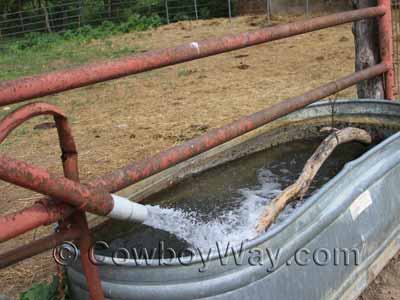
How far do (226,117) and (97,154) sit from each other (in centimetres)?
119

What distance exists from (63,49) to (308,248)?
9711 millimetres

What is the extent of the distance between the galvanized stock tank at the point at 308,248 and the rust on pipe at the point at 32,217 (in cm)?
32

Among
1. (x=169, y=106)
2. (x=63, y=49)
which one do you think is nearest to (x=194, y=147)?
(x=169, y=106)

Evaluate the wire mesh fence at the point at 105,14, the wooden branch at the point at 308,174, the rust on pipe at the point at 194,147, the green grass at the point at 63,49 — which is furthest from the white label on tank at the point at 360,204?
the wire mesh fence at the point at 105,14

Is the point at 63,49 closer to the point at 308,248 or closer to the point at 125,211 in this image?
the point at 308,248

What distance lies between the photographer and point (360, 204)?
7.07 ft

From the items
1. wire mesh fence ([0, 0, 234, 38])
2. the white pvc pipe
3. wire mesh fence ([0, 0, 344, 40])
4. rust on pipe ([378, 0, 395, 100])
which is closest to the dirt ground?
rust on pipe ([378, 0, 395, 100])

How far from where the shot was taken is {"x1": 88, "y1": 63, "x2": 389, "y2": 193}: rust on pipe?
5.25 feet

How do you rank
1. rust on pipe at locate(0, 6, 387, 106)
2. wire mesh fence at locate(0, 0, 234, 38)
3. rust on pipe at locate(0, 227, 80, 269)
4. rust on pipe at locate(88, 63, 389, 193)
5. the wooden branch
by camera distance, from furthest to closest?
wire mesh fence at locate(0, 0, 234, 38)
the wooden branch
rust on pipe at locate(88, 63, 389, 193)
rust on pipe at locate(0, 227, 80, 269)
rust on pipe at locate(0, 6, 387, 106)

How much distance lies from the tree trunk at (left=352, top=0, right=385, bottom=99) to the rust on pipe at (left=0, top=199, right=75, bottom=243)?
7.51 ft

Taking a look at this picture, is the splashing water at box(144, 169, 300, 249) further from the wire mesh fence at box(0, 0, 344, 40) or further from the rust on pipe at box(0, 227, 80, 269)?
the wire mesh fence at box(0, 0, 344, 40)

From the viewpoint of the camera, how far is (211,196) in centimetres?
268

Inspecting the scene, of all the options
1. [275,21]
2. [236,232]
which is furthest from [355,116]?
[275,21]

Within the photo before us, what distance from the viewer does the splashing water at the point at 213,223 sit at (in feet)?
7.63
